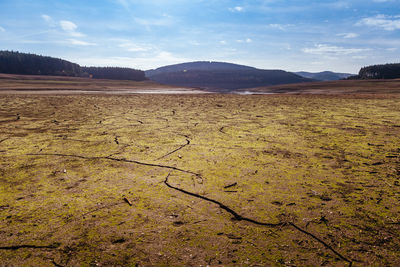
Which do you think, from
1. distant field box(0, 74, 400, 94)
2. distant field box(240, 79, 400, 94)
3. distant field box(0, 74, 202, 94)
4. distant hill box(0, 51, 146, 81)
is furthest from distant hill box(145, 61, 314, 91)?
distant field box(240, 79, 400, 94)

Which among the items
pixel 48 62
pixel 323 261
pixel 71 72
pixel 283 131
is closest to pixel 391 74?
pixel 283 131

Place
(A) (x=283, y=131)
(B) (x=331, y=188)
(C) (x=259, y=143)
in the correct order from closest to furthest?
(B) (x=331, y=188) → (C) (x=259, y=143) → (A) (x=283, y=131)

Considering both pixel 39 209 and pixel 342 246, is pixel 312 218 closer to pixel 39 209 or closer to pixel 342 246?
pixel 342 246

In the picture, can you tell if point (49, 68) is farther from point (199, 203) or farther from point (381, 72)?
point (381, 72)

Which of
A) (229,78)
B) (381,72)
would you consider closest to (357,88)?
(381,72)

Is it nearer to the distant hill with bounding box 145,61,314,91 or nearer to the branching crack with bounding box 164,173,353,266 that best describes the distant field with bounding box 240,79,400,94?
the branching crack with bounding box 164,173,353,266

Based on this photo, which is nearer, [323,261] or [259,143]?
[323,261]

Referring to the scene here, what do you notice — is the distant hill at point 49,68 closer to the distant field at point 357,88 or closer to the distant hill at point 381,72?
the distant field at point 357,88
